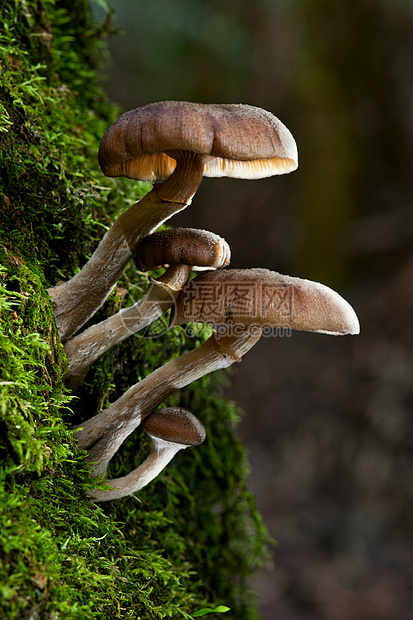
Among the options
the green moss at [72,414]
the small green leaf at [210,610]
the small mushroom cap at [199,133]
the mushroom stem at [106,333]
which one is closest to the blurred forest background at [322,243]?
the green moss at [72,414]

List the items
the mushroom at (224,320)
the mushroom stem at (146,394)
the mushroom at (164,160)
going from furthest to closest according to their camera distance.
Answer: the mushroom stem at (146,394)
the mushroom at (224,320)
the mushroom at (164,160)

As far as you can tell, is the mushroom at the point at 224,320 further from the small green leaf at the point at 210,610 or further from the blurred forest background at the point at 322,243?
the blurred forest background at the point at 322,243

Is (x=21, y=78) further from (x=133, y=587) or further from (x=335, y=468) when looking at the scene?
(x=335, y=468)

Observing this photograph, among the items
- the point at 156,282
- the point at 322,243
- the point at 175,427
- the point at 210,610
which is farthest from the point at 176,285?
the point at 322,243

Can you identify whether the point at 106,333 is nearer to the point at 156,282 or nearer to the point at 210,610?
the point at 156,282

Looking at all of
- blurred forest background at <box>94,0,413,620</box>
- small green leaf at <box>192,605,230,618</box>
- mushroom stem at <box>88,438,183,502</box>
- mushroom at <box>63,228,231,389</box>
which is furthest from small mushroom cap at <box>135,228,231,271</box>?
blurred forest background at <box>94,0,413,620</box>

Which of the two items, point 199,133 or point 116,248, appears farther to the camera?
point 116,248
